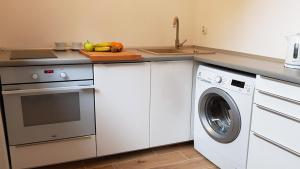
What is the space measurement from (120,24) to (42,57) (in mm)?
975

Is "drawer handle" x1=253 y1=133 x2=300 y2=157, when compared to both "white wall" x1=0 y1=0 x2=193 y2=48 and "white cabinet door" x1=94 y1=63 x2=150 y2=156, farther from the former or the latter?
"white wall" x1=0 y1=0 x2=193 y2=48

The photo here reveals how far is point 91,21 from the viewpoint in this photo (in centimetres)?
254

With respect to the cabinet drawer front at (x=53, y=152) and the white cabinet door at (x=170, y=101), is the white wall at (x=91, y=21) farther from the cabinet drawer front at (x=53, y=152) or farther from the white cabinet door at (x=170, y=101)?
the cabinet drawer front at (x=53, y=152)

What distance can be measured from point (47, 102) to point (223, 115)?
139cm

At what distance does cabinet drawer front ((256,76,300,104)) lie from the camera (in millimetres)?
1457

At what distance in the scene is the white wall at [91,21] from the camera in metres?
2.32

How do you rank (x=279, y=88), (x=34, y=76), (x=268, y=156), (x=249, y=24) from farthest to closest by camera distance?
(x=249, y=24), (x=34, y=76), (x=268, y=156), (x=279, y=88)

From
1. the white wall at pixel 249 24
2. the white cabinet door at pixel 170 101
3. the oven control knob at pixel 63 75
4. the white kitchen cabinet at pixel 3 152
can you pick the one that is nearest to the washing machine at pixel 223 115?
the white cabinet door at pixel 170 101

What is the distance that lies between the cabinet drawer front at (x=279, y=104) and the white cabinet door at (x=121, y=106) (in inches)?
34.8

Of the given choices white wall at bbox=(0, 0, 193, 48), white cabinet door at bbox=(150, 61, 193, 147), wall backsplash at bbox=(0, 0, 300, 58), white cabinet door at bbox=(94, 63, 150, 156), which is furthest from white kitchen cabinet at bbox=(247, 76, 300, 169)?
white wall at bbox=(0, 0, 193, 48)

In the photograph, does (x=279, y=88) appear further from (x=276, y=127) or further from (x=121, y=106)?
(x=121, y=106)

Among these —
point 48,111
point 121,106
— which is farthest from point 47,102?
point 121,106

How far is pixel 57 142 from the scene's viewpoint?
2029 millimetres

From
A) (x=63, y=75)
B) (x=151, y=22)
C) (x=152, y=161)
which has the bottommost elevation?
(x=152, y=161)
